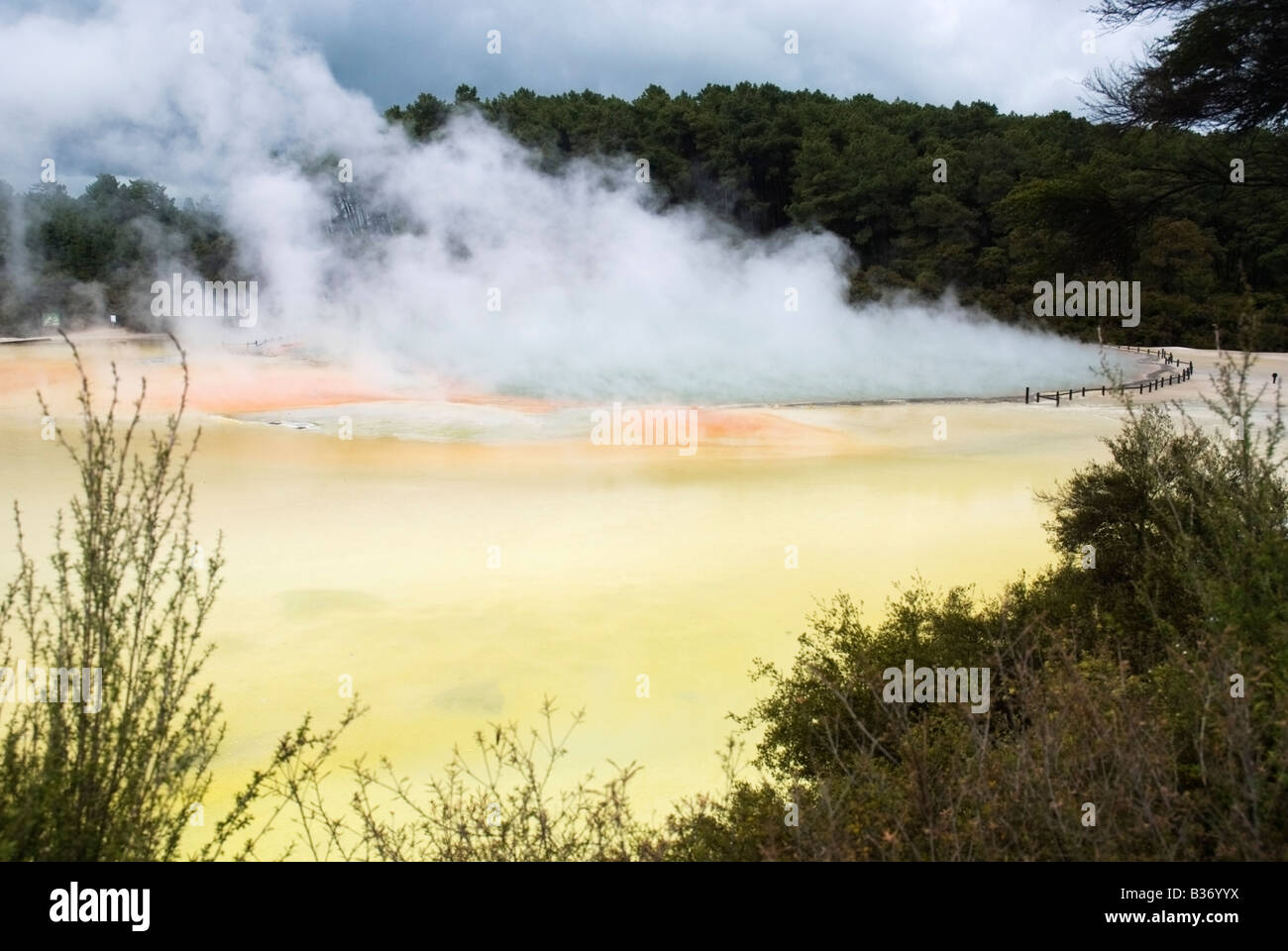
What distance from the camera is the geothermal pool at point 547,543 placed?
895 centimetres

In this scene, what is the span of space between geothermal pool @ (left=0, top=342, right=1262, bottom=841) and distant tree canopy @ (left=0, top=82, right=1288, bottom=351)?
1011 centimetres

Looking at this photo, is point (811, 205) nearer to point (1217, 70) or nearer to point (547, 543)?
point (547, 543)

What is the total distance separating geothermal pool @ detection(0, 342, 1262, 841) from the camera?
29.4ft

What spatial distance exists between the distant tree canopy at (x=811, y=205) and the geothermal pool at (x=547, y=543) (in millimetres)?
10112

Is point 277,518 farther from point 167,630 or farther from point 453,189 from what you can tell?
point 453,189

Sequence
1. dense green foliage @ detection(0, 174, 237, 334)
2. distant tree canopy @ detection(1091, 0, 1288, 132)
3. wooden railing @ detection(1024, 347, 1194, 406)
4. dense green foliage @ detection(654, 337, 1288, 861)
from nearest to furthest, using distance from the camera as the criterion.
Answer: dense green foliage @ detection(654, 337, 1288, 861) → distant tree canopy @ detection(1091, 0, 1288, 132) → wooden railing @ detection(1024, 347, 1194, 406) → dense green foliage @ detection(0, 174, 237, 334)

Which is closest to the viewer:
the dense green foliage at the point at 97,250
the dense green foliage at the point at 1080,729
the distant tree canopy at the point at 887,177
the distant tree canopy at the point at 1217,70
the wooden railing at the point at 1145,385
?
the dense green foliage at the point at 1080,729

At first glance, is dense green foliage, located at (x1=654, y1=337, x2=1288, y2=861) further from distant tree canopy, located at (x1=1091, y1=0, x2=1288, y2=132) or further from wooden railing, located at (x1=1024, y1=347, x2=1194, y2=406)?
wooden railing, located at (x1=1024, y1=347, x2=1194, y2=406)

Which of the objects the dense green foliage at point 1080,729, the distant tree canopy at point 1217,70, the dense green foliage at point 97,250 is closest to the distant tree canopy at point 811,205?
the dense green foliage at point 97,250

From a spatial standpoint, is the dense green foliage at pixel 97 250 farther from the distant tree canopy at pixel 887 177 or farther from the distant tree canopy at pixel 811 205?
the distant tree canopy at pixel 887 177

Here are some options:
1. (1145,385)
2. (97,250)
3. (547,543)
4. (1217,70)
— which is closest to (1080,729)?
(1217,70)

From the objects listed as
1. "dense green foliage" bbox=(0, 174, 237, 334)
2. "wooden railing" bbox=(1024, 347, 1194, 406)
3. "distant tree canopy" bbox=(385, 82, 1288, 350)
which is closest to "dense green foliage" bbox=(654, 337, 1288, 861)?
"wooden railing" bbox=(1024, 347, 1194, 406)

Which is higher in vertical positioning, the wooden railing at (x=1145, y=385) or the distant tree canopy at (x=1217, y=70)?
the distant tree canopy at (x=1217, y=70)

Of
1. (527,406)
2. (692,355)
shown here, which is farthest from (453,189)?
(527,406)
